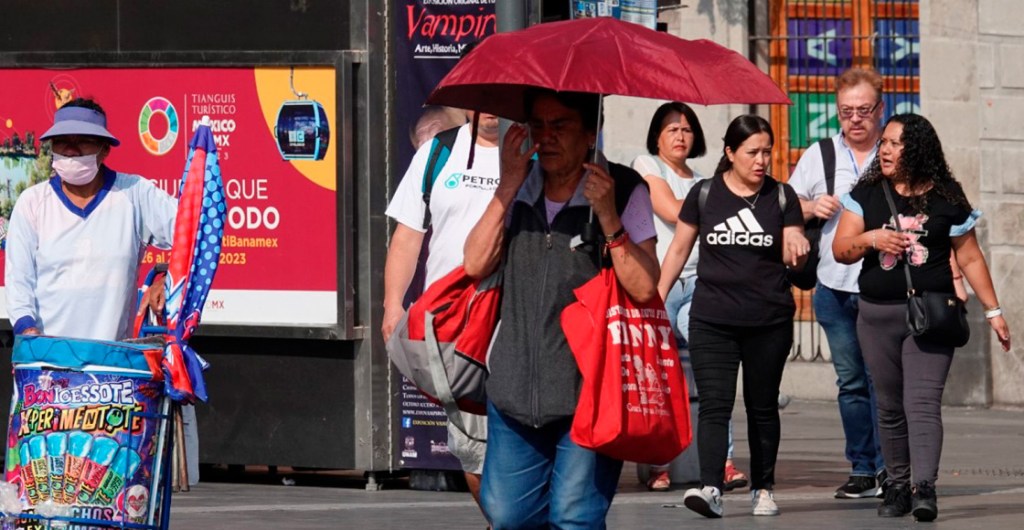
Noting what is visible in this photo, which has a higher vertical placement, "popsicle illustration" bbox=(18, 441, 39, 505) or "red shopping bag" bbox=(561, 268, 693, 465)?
"red shopping bag" bbox=(561, 268, 693, 465)

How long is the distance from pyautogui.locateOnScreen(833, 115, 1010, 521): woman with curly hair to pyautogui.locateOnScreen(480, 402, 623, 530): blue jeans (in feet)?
11.8

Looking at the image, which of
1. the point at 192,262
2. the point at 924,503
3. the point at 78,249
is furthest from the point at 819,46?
the point at 192,262

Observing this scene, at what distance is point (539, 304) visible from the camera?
19.5 feet

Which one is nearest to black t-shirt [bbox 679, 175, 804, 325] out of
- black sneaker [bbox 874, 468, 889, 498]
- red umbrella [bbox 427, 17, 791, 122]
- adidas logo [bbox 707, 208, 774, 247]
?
adidas logo [bbox 707, 208, 774, 247]

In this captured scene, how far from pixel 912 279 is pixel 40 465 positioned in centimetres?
429

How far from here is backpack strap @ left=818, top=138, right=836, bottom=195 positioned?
1052 cm

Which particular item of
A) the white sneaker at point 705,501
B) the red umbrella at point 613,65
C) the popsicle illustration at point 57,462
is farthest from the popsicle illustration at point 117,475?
the white sneaker at point 705,501

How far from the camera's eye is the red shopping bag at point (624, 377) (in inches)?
226

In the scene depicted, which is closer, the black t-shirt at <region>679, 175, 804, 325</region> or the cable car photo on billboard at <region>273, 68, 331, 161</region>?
the black t-shirt at <region>679, 175, 804, 325</region>

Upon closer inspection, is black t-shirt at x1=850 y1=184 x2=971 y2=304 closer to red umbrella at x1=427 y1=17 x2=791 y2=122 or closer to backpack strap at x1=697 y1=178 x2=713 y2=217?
backpack strap at x1=697 y1=178 x2=713 y2=217

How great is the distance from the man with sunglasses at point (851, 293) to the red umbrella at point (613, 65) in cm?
420

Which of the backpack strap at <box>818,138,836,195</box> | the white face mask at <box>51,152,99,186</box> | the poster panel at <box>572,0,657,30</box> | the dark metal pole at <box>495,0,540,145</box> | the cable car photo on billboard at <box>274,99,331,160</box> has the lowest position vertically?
the white face mask at <box>51,152,99,186</box>

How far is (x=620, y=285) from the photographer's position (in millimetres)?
5895

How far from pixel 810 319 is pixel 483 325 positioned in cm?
1060
